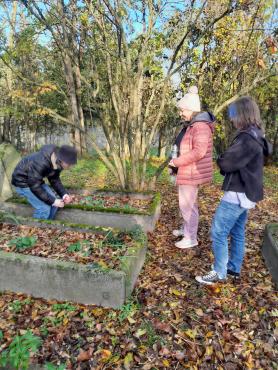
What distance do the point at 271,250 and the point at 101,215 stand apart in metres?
2.78

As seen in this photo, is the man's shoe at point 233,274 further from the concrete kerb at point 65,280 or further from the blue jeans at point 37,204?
the blue jeans at point 37,204

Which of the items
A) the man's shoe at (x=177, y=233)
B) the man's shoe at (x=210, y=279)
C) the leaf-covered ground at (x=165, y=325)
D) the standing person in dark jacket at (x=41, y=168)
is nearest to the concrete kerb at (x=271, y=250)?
the leaf-covered ground at (x=165, y=325)

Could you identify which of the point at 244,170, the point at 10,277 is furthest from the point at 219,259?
the point at 10,277

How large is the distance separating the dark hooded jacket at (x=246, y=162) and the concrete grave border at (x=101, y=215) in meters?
2.27

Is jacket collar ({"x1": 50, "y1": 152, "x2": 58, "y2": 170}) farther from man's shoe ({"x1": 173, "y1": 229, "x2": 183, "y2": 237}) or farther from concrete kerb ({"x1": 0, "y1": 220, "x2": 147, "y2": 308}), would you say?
man's shoe ({"x1": 173, "y1": 229, "x2": 183, "y2": 237})

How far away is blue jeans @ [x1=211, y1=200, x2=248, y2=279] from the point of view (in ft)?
11.0

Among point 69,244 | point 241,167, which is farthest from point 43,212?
point 241,167

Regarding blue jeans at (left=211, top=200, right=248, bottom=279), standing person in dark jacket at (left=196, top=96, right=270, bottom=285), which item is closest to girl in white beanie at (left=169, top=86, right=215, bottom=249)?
standing person in dark jacket at (left=196, top=96, right=270, bottom=285)

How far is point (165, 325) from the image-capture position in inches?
127

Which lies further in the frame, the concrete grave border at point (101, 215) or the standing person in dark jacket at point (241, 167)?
the concrete grave border at point (101, 215)

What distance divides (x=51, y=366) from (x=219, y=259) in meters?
2.06

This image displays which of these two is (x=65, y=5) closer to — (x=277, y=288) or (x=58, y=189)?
(x=58, y=189)

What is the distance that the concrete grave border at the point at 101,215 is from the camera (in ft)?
17.4

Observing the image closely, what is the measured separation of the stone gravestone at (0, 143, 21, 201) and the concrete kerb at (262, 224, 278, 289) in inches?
188
